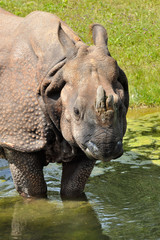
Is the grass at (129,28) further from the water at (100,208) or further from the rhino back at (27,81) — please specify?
the rhino back at (27,81)

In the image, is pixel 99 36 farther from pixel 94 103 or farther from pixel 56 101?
pixel 94 103

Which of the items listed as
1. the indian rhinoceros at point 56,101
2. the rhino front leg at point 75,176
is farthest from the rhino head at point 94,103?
the rhino front leg at point 75,176

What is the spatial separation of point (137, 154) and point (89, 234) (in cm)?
298

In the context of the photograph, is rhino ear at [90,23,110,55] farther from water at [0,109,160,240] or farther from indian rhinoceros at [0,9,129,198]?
water at [0,109,160,240]

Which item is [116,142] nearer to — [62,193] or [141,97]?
[62,193]

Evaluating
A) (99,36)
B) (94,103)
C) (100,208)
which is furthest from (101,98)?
(100,208)

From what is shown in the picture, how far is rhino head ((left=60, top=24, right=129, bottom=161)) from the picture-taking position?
151 inches

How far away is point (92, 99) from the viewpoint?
3.91m

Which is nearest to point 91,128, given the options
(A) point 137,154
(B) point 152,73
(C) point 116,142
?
(C) point 116,142

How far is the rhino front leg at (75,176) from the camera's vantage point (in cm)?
507

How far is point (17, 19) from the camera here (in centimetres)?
530

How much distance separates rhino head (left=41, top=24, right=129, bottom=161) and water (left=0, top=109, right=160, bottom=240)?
0.81m

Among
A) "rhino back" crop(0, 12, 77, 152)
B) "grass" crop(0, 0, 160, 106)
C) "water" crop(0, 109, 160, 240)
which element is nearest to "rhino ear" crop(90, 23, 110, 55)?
"rhino back" crop(0, 12, 77, 152)

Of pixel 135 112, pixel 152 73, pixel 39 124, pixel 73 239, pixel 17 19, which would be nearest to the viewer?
pixel 73 239
